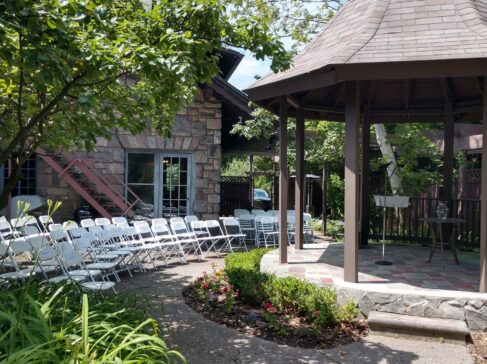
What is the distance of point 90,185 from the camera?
11.9 meters

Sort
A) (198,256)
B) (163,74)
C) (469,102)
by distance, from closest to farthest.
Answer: (163,74), (469,102), (198,256)

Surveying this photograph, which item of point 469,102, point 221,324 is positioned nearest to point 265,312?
point 221,324

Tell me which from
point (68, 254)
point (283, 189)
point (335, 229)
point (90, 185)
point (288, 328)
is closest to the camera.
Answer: point (288, 328)

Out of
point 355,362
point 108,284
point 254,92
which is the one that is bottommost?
point 355,362

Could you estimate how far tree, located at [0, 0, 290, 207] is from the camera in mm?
3488

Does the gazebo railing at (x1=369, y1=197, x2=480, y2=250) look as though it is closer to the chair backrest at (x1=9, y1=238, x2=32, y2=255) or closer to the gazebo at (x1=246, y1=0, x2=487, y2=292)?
the gazebo at (x1=246, y1=0, x2=487, y2=292)

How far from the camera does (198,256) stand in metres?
10.3

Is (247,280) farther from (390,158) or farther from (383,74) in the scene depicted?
(390,158)

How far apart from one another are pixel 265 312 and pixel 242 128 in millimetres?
9419

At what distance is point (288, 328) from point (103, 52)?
3.49 m

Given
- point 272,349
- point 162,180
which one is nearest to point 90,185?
point 162,180

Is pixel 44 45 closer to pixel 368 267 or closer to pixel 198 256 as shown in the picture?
pixel 368 267

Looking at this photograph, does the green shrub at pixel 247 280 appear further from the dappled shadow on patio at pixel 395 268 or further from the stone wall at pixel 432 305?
the stone wall at pixel 432 305

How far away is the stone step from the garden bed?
222 mm
